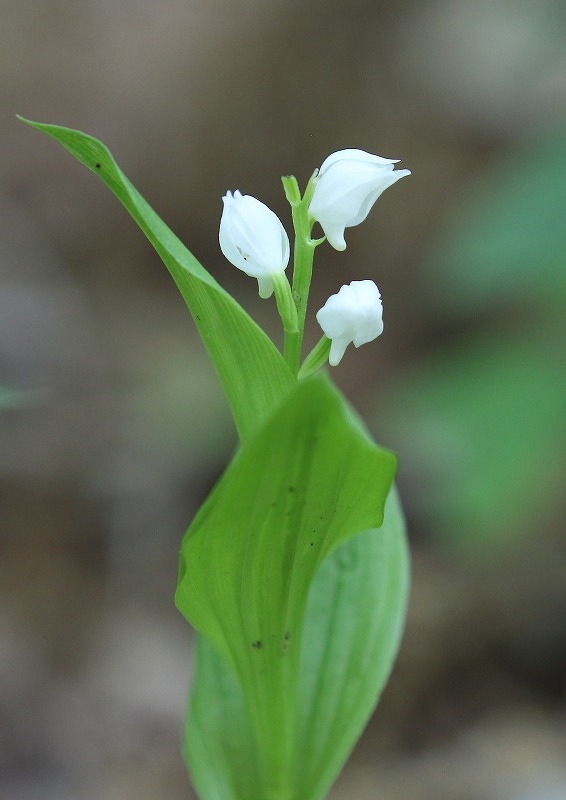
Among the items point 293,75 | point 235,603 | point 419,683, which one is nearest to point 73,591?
point 419,683

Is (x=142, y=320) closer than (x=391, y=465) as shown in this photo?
No

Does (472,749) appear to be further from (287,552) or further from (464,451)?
(287,552)

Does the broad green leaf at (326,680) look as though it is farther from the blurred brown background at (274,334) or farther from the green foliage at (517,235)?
the green foliage at (517,235)

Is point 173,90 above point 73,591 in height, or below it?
above

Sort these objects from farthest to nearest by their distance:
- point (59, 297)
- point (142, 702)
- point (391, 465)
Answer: point (59, 297) → point (142, 702) → point (391, 465)

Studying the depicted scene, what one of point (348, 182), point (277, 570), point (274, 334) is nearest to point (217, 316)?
point (348, 182)

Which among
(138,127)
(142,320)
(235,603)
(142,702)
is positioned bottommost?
(142,702)
